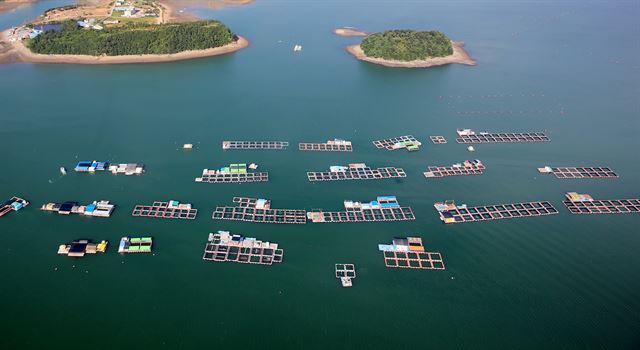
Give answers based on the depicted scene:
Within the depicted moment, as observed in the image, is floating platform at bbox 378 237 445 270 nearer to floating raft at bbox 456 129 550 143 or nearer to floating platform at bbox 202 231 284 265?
floating platform at bbox 202 231 284 265

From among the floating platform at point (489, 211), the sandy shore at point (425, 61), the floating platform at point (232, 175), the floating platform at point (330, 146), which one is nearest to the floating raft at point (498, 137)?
the floating platform at point (489, 211)

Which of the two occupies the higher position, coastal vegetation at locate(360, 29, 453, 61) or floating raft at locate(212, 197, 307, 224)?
coastal vegetation at locate(360, 29, 453, 61)

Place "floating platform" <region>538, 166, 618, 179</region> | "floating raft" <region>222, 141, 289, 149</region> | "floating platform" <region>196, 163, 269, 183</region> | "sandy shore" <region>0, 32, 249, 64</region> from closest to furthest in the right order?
"floating platform" <region>196, 163, 269, 183</region>, "floating platform" <region>538, 166, 618, 179</region>, "floating raft" <region>222, 141, 289, 149</region>, "sandy shore" <region>0, 32, 249, 64</region>

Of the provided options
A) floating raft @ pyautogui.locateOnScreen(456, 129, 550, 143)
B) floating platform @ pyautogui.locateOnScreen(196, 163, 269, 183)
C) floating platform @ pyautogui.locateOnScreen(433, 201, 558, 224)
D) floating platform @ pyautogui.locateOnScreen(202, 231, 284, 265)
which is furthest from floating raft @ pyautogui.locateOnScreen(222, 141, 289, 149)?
floating raft @ pyautogui.locateOnScreen(456, 129, 550, 143)

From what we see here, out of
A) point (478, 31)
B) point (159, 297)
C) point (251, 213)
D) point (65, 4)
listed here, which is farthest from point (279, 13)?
point (159, 297)

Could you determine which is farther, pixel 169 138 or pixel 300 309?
pixel 169 138

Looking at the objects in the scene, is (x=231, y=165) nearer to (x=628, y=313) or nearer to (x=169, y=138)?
(x=169, y=138)
